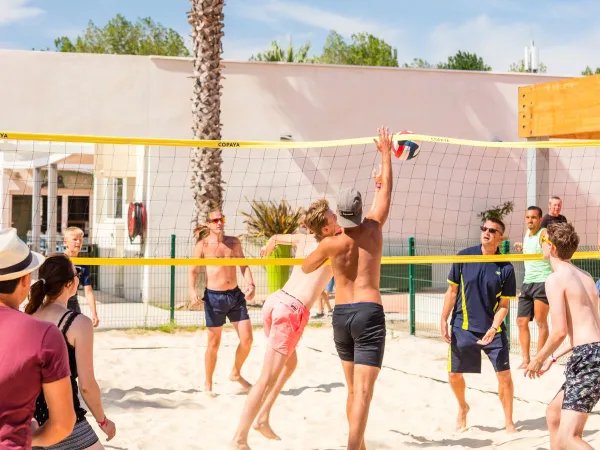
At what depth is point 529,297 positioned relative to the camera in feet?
26.4

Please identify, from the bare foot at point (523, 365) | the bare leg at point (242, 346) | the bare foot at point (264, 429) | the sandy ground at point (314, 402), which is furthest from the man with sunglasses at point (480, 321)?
the bare foot at point (523, 365)

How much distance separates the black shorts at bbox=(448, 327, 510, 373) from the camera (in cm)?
576

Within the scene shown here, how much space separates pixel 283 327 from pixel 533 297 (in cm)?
357

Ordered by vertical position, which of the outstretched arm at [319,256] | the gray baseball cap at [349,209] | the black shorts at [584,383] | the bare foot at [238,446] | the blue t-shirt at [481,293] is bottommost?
the bare foot at [238,446]

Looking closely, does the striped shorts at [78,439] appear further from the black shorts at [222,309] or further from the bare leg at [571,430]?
the black shorts at [222,309]

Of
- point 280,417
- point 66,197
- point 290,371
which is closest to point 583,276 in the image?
point 290,371

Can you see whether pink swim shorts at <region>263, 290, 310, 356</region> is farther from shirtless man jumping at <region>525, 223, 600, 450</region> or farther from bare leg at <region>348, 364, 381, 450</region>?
shirtless man jumping at <region>525, 223, 600, 450</region>

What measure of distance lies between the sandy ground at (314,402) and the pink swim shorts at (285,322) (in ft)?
2.32

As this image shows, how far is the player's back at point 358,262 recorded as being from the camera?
4.59 m

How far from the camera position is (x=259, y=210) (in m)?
14.3

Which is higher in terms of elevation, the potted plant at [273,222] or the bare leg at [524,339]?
the potted plant at [273,222]

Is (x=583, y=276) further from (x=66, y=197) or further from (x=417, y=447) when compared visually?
(x=66, y=197)

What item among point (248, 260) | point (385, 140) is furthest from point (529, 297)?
point (385, 140)

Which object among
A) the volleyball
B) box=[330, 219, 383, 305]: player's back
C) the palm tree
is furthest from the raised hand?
the palm tree
